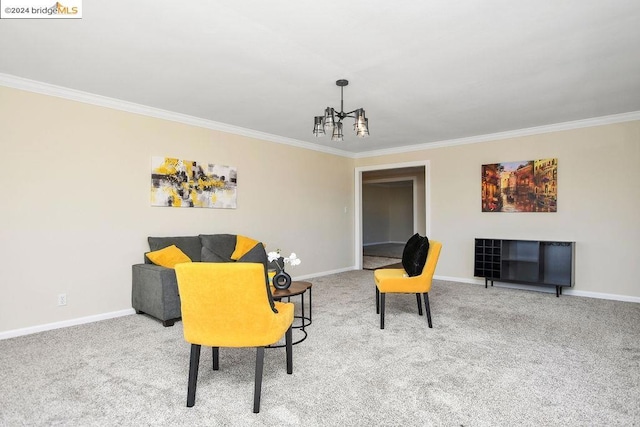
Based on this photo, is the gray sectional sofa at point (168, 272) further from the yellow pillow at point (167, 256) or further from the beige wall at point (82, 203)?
the beige wall at point (82, 203)

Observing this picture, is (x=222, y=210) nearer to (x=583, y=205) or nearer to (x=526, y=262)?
(x=526, y=262)

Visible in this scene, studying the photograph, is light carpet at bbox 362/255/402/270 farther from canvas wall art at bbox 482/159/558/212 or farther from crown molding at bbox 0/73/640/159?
canvas wall art at bbox 482/159/558/212

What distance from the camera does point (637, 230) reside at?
462 cm

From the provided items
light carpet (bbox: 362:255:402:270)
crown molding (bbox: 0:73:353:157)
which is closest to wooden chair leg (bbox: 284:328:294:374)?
crown molding (bbox: 0:73:353:157)

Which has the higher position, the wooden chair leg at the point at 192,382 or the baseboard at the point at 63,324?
the wooden chair leg at the point at 192,382

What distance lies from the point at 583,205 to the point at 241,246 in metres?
4.79

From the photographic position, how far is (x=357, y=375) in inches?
98.4

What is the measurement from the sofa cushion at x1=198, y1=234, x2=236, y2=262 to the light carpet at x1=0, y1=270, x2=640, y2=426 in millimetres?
1068

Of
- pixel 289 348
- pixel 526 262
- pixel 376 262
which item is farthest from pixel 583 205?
pixel 289 348

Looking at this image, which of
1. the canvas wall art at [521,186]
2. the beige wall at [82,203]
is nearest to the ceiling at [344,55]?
the beige wall at [82,203]

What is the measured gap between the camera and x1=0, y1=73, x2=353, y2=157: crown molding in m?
3.38

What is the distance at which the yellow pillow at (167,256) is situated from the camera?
3930 mm

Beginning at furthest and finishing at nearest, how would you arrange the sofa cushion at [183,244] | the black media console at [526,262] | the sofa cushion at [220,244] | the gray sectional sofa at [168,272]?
the black media console at [526,262] < the sofa cushion at [220,244] < the sofa cushion at [183,244] < the gray sectional sofa at [168,272]

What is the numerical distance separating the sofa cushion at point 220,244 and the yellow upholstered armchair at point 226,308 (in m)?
2.32
